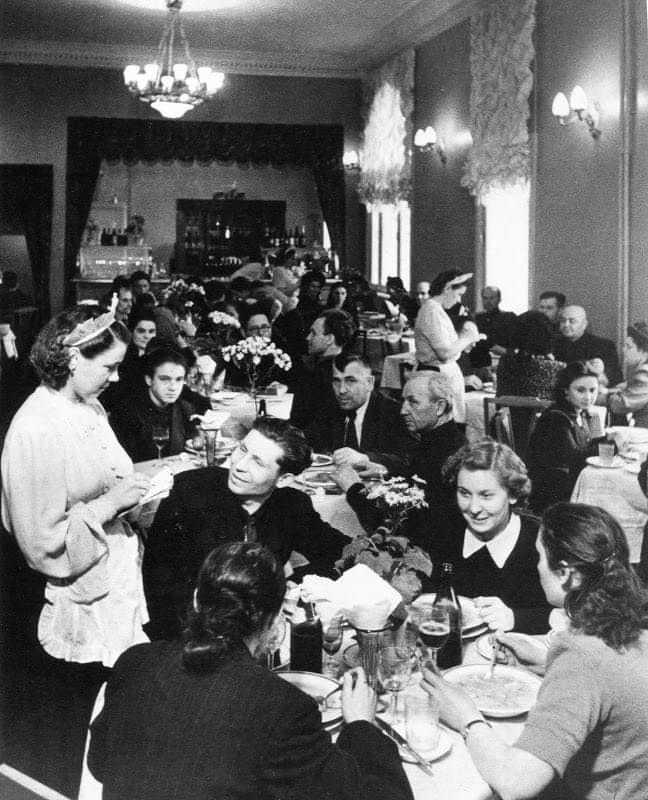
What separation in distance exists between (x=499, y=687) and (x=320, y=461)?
83.2 inches

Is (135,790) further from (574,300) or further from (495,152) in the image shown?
(495,152)

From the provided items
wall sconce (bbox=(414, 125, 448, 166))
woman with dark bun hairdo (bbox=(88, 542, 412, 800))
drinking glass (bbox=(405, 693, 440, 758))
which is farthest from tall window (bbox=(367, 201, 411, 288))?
woman with dark bun hairdo (bbox=(88, 542, 412, 800))

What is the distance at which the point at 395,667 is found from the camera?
6.31ft

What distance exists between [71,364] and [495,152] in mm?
6216

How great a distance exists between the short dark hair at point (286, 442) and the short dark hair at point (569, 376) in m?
1.85

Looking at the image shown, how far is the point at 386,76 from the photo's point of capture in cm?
1133

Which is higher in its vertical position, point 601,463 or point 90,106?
point 90,106

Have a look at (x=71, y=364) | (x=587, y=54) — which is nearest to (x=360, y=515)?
(x=71, y=364)

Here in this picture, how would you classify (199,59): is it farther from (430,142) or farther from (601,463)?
(601,463)

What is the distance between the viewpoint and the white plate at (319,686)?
185cm

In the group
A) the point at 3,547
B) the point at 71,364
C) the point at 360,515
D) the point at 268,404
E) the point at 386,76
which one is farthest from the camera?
the point at 386,76

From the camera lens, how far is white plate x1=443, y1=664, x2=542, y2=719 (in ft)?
6.14

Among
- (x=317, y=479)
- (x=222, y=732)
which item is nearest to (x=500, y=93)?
(x=317, y=479)

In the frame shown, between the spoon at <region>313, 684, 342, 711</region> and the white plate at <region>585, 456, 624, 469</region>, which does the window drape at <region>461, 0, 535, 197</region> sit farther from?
the spoon at <region>313, 684, 342, 711</region>
